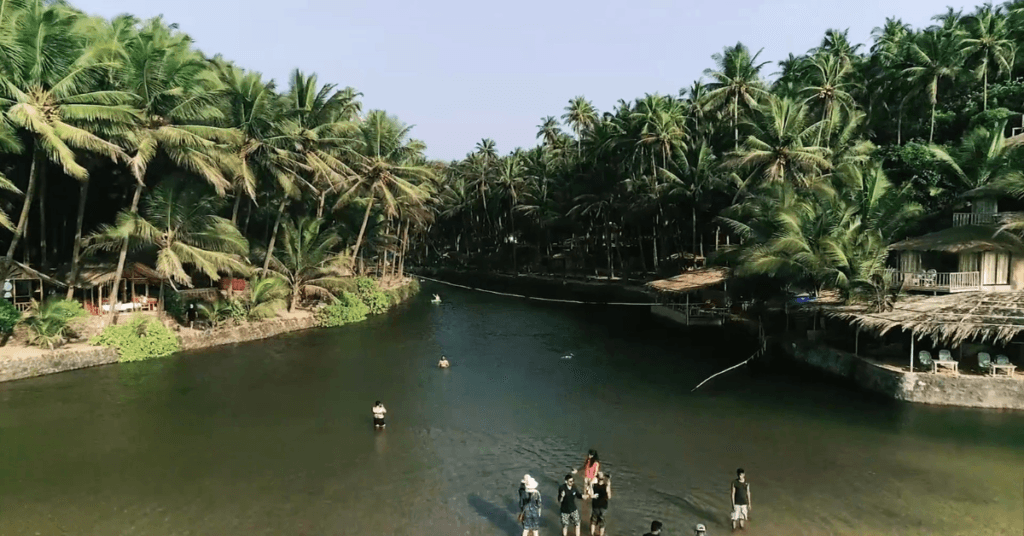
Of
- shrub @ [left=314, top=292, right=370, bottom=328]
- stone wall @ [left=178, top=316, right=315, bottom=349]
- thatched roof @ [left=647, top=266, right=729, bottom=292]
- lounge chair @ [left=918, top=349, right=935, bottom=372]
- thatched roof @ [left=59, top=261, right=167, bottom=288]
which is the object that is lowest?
stone wall @ [left=178, top=316, right=315, bottom=349]

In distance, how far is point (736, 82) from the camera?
46.7 m

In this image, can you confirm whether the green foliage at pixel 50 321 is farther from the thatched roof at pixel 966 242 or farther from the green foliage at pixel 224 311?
the thatched roof at pixel 966 242

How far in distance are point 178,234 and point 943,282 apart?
33.3m

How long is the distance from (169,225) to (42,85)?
7.30 meters

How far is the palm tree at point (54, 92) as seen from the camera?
2334 cm

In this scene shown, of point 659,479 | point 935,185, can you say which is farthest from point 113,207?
point 935,185

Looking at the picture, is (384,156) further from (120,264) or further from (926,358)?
(926,358)

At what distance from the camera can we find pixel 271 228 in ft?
141

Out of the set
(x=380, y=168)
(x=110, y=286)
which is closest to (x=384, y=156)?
(x=380, y=168)

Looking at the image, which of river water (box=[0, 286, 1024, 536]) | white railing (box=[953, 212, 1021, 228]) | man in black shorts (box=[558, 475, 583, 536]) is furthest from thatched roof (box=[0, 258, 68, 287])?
white railing (box=[953, 212, 1021, 228])

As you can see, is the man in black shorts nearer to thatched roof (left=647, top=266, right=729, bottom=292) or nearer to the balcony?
the balcony

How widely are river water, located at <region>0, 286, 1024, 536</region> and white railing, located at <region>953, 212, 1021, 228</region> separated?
33.1 ft

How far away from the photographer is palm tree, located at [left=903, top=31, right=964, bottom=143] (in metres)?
39.4

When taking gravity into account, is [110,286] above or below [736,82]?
below
